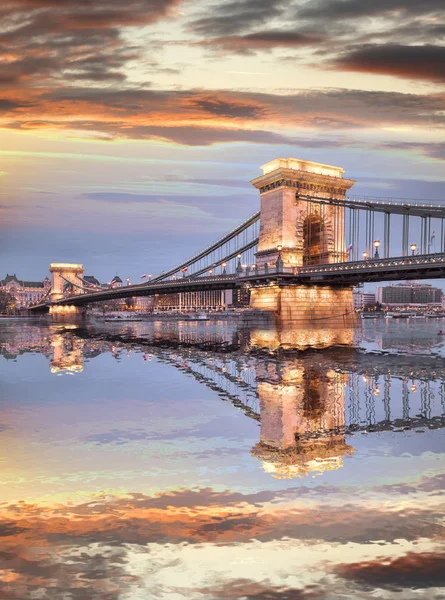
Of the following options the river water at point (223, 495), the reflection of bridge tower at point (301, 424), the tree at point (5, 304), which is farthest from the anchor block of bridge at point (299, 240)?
the tree at point (5, 304)

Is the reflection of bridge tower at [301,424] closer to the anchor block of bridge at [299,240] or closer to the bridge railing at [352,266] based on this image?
the bridge railing at [352,266]

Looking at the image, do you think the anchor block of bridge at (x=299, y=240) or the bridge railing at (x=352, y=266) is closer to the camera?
the bridge railing at (x=352, y=266)

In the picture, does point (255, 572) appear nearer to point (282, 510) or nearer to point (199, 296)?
point (282, 510)

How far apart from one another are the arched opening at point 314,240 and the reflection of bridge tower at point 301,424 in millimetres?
39633

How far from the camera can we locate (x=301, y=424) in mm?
11508

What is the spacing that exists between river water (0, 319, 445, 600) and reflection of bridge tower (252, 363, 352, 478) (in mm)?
55

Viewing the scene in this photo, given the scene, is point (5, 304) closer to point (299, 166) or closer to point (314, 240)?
point (314, 240)

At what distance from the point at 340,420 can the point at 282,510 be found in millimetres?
5605

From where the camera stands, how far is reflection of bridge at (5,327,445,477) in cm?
975

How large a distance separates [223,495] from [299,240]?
4958 centimetres

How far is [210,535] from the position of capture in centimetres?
619

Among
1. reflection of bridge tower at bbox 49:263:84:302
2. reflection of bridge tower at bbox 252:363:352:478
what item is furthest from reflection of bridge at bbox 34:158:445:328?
reflection of bridge tower at bbox 49:263:84:302

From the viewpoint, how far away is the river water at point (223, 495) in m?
5.27

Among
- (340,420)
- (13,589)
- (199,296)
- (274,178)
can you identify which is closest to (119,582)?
(13,589)
